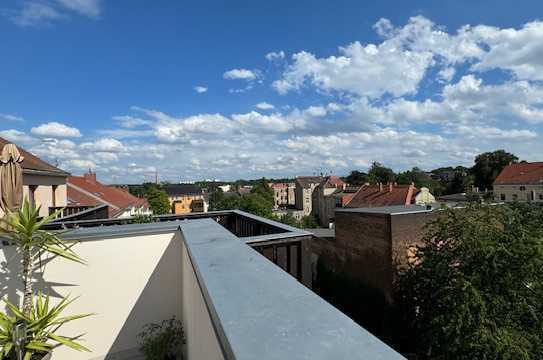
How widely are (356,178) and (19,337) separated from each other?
261ft

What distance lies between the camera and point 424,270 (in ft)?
37.3

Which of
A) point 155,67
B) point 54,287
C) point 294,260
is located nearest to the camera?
point 294,260

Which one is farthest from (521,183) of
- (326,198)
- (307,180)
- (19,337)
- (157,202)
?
(157,202)

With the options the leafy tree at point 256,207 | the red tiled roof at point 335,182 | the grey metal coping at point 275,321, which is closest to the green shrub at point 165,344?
the grey metal coping at point 275,321

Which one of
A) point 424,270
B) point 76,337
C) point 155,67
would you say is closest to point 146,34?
point 155,67

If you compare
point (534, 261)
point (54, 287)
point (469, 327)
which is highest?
point (54, 287)

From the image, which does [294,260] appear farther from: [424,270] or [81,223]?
[424,270]

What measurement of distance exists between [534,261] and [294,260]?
32.1ft

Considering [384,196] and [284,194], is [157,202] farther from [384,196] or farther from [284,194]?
[284,194]

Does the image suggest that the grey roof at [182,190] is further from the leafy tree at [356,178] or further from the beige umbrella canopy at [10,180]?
the beige umbrella canopy at [10,180]

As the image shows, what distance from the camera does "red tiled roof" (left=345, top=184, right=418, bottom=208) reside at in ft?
93.2

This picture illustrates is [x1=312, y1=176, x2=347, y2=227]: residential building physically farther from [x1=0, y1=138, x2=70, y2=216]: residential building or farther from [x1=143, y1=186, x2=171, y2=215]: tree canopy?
[x1=0, y1=138, x2=70, y2=216]: residential building

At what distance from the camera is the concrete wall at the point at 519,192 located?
34.5m

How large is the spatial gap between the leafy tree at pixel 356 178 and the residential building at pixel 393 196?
4016cm
